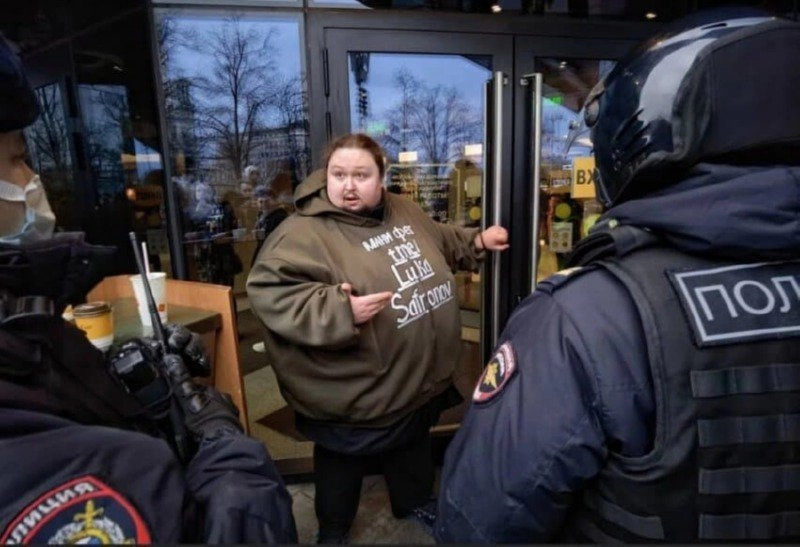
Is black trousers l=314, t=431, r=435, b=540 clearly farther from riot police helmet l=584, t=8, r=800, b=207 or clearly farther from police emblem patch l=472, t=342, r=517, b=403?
riot police helmet l=584, t=8, r=800, b=207

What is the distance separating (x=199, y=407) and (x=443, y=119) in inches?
94.6

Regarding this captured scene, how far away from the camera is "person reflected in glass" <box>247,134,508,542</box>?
1780mm

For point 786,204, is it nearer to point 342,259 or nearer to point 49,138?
point 342,259

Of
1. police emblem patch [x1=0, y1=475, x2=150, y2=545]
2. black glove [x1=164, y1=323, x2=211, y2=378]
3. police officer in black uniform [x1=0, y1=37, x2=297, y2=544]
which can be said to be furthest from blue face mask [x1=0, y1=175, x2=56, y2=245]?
black glove [x1=164, y1=323, x2=211, y2=378]

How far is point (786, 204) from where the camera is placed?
748 millimetres

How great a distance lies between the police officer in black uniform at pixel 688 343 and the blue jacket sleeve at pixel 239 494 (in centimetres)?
38

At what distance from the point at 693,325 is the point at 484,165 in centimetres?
207

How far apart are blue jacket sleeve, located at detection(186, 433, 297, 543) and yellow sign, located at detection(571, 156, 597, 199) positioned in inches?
104

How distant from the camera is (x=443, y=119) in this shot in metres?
3.00

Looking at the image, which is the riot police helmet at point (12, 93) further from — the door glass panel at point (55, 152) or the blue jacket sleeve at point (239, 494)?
the door glass panel at point (55, 152)

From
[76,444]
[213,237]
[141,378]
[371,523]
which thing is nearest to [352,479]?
[371,523]

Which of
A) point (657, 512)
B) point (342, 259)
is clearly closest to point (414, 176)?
point (342, 259)

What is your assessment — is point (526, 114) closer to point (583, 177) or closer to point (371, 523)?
point (583, 177)

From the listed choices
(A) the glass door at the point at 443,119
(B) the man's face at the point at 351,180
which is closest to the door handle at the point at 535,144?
(A) the glass door at the point at 443,119
